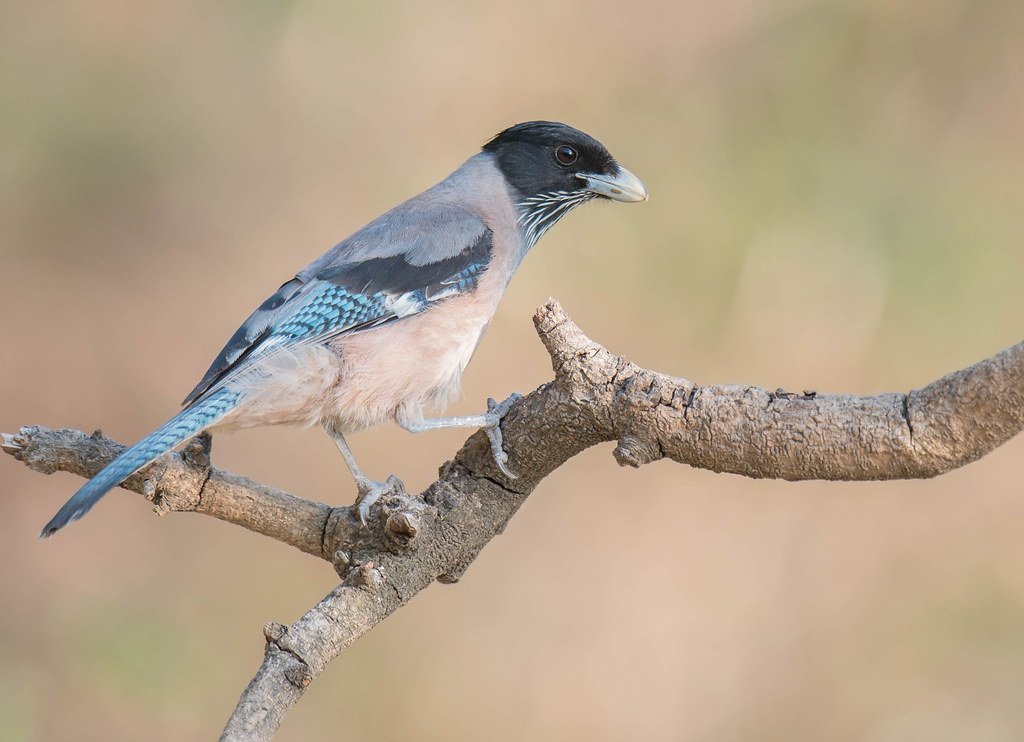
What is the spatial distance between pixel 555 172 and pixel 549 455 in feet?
5.16

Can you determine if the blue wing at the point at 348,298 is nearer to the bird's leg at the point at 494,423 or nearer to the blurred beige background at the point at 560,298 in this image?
the bird's leg at the point at 494,423

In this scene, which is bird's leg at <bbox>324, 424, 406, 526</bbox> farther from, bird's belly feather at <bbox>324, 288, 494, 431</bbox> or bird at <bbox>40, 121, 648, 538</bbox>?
bird's belly feather at <bbox>324, 288, 494, 431</bbox>

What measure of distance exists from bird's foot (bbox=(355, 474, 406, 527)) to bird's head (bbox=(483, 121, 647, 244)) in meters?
1.35

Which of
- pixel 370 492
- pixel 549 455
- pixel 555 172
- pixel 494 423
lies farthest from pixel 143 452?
pixel 555 172

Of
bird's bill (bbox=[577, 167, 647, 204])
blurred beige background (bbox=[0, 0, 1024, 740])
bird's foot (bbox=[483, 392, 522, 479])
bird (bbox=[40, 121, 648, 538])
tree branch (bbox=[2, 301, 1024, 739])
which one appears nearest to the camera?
tree branch (bbox=[2, 301, 1024, 739])

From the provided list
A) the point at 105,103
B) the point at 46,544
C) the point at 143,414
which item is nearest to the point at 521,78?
the point at 105,103

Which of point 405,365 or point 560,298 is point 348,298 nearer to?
point 405,365

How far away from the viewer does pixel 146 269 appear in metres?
5.77

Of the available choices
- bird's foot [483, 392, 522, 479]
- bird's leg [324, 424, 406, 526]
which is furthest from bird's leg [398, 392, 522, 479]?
bird's leg [324, 424, 406, 526]

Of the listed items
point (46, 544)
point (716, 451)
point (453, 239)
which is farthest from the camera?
point (46, 544)

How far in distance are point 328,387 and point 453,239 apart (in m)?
0.68

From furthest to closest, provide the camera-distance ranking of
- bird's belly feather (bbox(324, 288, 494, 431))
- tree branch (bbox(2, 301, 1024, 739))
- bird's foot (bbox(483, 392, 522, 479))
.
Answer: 1. bird's belly feather (bbox(324, 288, 494, 431))
2. bird's foot (bbox(483, 392, 522, 479))
3. tree branch (bbox(2, 301, 1024, 739))

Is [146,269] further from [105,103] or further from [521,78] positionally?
[521,78]

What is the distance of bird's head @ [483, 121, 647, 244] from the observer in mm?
4113
